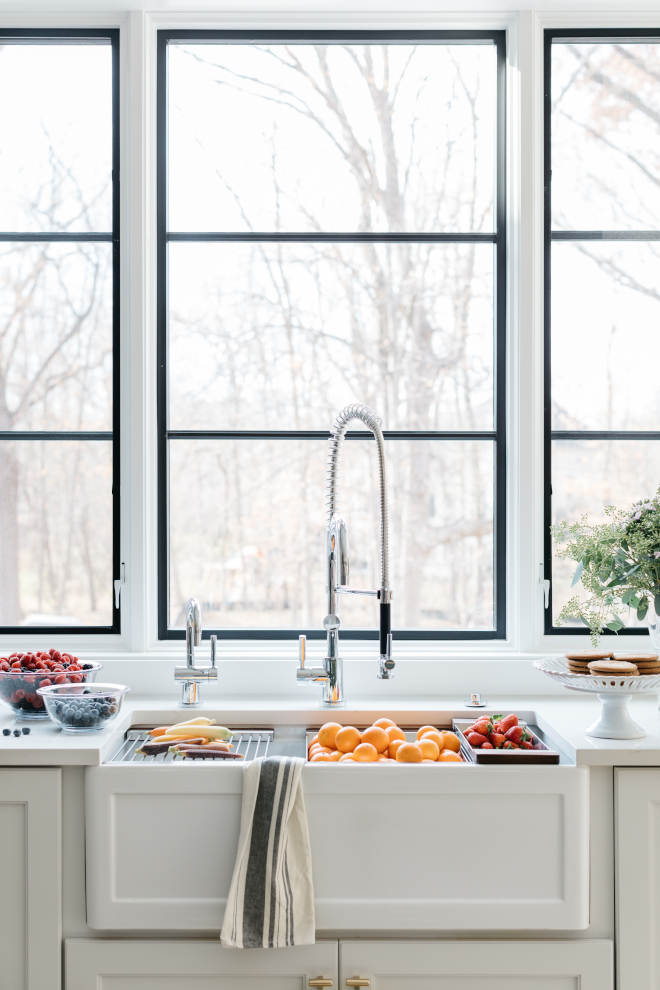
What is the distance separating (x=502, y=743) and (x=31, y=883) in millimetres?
997

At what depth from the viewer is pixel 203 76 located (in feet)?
7.29

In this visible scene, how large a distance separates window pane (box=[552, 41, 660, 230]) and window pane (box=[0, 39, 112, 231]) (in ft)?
A: 4.12

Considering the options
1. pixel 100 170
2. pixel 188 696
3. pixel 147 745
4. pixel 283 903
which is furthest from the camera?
pixel 100 170

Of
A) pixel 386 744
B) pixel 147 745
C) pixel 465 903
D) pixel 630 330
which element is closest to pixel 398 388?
pixel 630 330

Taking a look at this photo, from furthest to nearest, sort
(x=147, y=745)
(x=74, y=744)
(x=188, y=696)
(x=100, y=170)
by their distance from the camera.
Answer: (x=100, y=170) < (x=188, y=696) < (x=147, y=745) < (x=74, y=744)

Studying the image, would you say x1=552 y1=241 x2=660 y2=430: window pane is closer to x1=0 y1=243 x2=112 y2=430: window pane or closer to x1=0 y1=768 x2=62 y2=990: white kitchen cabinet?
x1=0 y1=243 x2=112 y2=430: window pane

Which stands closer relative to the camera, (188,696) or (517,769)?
(517,769)

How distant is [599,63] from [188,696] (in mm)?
2037

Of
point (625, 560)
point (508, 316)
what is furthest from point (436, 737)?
point (508, 316)

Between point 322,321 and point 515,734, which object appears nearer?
point 515,734

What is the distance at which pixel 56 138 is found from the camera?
2201 mm

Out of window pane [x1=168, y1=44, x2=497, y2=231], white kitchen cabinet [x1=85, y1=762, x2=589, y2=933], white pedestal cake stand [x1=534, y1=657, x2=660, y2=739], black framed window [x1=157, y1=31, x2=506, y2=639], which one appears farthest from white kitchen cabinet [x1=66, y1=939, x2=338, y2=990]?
window pane [x1=168, y1=44, x2=497, y2=231]

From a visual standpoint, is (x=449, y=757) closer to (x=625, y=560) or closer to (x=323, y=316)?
(x=625, y=560)

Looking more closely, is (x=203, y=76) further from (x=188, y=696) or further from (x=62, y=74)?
(x=188, y=696)
